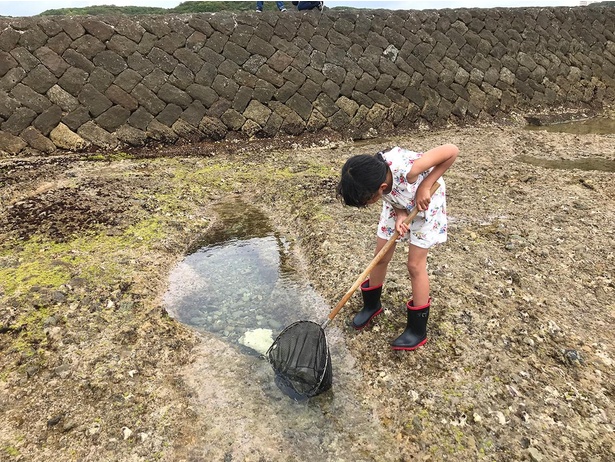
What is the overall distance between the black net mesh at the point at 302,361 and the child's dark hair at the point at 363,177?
0.94 meters

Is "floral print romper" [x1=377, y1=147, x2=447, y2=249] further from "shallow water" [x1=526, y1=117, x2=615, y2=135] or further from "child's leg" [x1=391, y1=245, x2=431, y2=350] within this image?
"shallow water" [x1=526, y1=117, x2=615, y2=135]

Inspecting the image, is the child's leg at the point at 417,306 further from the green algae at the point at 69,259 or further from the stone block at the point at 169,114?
the stone block at the point at 169,114

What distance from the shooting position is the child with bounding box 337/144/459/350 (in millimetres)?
2342

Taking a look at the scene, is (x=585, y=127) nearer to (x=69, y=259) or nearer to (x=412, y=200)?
(x=412, y=200)

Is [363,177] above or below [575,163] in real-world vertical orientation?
above

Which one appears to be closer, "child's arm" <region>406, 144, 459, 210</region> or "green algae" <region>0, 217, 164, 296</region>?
"child's arm" <region>406, 144, 459, 210</region>

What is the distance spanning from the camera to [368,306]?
123 inches

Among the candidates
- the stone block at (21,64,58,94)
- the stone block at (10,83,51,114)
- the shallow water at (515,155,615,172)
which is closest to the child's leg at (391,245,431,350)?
the shallow water at (515,155,615,172)

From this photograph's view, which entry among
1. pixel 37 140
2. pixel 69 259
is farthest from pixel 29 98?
pixel 69 259

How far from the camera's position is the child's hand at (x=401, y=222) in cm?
251

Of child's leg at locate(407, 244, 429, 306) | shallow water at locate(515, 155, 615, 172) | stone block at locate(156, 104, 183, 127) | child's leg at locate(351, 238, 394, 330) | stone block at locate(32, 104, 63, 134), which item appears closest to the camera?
child's leg at locate(407, 244, 429, 306)

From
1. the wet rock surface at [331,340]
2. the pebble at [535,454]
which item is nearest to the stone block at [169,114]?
the wet rock surface at [331,340]

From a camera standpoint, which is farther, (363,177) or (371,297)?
(371,297)

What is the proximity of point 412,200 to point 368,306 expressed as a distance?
99 centimetres
